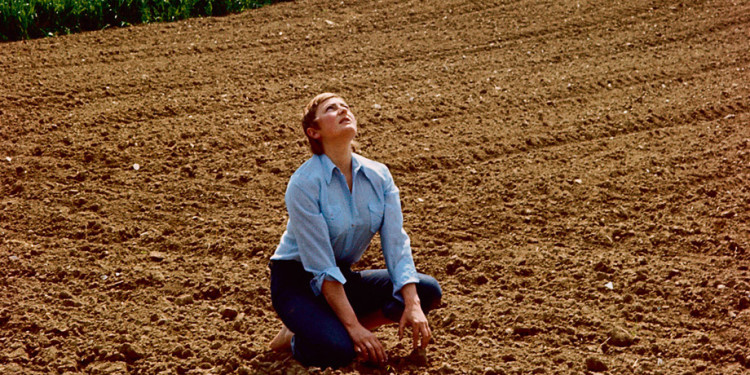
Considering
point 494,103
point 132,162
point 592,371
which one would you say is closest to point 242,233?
point 132,162

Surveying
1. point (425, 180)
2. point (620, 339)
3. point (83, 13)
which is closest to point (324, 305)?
point (620, 339)

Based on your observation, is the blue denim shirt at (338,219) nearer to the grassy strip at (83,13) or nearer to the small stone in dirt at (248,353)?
the small stone in dirt at (248,353)

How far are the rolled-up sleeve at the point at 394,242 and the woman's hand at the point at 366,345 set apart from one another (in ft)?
0.79

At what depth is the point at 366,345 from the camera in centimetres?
334

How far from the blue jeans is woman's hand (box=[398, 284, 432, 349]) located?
2.4 inches

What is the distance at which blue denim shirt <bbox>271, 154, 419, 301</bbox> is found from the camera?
11.1ft

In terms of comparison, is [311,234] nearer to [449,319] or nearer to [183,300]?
[449,319]

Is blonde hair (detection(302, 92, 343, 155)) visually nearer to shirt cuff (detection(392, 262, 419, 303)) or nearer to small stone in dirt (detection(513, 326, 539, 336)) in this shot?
shirt cuff (detection(392, 262, 419, 303))

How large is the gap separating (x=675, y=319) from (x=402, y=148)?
2433mm

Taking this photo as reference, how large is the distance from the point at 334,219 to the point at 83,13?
5.74 meters

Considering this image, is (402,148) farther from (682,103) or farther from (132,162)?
(682,103)

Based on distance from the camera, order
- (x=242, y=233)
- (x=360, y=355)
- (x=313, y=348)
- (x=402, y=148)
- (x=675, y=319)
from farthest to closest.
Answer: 1. (x=402, y=148)
2. (x=242, y=233)
3. (x=675, y=319)
4. (x=360, y=355)
5. (x=313, y=348)

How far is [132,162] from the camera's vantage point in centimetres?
564

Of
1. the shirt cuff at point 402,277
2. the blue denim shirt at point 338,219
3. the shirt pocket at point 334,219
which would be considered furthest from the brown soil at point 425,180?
the shirt pocket at point 334,219
